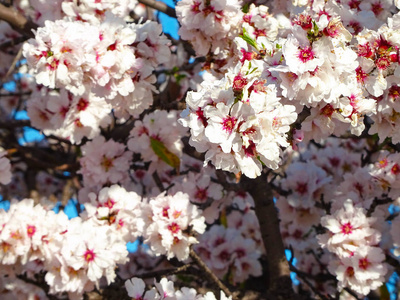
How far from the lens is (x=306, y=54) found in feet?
6.40

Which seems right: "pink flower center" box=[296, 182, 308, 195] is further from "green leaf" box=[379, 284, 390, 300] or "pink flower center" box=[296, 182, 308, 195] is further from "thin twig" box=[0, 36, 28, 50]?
"thin twig" box=[0, 36, 28, 50]

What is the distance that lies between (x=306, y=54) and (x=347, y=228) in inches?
50.3

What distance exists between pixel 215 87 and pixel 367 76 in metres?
0.66

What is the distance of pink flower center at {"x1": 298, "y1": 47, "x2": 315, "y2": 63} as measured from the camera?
1945 mm

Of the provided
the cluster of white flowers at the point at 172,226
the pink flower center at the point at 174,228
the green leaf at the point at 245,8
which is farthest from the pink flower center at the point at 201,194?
the green leaf at the point at 245,8

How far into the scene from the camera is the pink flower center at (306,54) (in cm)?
194

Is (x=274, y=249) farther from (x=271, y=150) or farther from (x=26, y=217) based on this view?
(x=271, y=150)

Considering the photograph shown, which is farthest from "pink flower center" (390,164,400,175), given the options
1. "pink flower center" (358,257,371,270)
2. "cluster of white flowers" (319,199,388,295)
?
"pink flower center" (358,257,371,270)

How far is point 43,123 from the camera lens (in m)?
3.86

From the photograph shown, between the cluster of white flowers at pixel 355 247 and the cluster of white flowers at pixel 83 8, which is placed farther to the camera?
the cluster of white flowers at pixel 83 8

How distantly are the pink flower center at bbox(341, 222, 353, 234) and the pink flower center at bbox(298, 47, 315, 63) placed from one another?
126 centimetres

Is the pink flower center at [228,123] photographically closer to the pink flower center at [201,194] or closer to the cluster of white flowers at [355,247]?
the cluster of white flowers at [355,247]

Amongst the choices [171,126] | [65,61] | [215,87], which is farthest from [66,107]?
[215,87]

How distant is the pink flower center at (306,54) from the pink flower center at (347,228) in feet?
4.14
